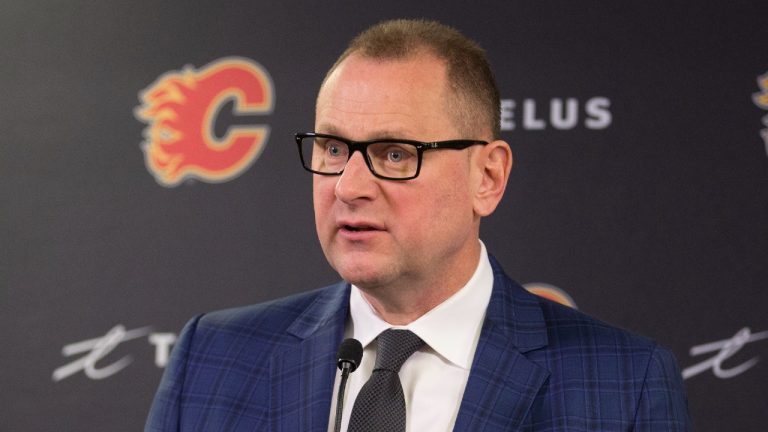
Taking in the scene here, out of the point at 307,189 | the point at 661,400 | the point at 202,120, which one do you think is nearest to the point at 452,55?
the point at 661,400

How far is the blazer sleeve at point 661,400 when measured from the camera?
168 cm

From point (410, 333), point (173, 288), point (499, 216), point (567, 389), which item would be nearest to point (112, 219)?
point (173, 288)

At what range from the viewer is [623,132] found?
8.99 feet

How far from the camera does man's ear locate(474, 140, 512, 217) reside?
1802 millimetres

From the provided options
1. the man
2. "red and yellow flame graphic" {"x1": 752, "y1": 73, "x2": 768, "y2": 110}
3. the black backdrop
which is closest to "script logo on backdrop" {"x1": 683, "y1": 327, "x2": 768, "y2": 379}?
the black backdrop

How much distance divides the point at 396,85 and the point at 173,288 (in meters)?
1.54

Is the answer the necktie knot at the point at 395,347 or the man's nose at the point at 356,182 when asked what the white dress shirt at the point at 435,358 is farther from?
the man's nose at the point at 356,182

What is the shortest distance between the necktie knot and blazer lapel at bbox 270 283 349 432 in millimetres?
94

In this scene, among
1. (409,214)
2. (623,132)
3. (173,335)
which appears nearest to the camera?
(409,214)

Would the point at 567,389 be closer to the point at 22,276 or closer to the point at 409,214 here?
the point at 409,214

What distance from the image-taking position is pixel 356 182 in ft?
5.32

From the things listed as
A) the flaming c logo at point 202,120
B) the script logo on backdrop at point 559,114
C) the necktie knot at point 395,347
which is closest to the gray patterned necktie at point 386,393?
the necktie knot at point 395,347

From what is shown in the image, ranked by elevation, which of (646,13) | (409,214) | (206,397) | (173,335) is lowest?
(173,335)

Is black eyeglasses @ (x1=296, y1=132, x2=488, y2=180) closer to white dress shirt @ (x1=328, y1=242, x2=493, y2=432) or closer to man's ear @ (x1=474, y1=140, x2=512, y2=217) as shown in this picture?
man's ear @ (x1=474, y1=140, x2=512, y2=217)
